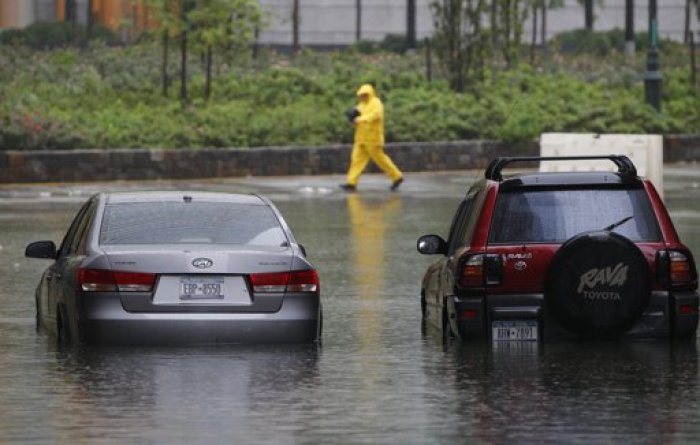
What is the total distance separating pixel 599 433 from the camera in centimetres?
1060

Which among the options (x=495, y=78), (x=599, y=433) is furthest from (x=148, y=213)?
(x=495, y=78)

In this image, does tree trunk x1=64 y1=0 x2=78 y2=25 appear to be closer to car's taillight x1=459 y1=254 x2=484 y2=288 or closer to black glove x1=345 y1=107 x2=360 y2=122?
black glove x1=345 y1=107 x2=360 y2=122

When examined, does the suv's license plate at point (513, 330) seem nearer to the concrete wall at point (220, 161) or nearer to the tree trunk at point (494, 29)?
the concrete wall at point (220, 161)

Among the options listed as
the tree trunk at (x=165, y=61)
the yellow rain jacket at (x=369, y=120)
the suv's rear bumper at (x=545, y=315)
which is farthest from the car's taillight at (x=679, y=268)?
the tree trunk at (x=165, y=61)

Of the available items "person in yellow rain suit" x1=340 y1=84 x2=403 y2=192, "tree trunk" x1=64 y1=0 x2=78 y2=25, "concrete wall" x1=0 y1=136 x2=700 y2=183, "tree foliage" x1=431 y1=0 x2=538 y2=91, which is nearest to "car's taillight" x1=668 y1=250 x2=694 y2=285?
"person in yellow rain suit" x1=340 y1=84 x2=403 y2=192

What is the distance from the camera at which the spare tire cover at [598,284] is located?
13.6m

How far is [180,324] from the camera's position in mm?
13570

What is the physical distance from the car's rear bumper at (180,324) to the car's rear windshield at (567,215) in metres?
1.37

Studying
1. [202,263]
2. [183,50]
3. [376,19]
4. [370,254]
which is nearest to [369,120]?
[183,50]

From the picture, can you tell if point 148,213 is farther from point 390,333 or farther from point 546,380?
point 546,380

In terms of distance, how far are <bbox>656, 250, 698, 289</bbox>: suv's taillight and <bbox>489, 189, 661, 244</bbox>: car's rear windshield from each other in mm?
157

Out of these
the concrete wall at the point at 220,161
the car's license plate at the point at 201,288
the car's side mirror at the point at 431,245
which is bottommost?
the concrete wall at the point at 220,161

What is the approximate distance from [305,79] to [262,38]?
42.2 m

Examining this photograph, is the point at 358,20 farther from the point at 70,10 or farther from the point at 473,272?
the point at 473,272
